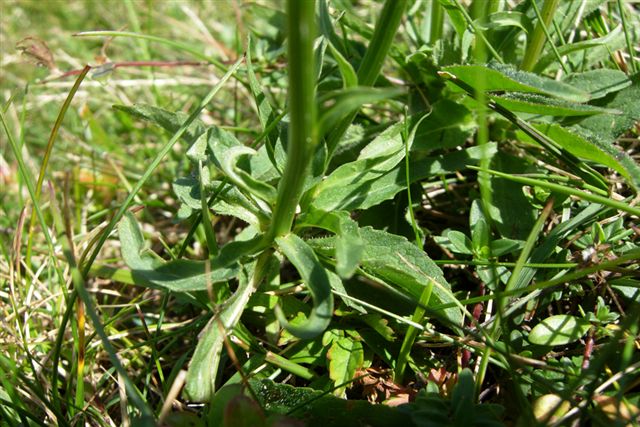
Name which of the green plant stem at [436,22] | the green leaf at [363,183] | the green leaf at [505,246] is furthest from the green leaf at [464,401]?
the green plant stem at [436,22]

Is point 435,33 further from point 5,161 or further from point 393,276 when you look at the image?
point 5,161

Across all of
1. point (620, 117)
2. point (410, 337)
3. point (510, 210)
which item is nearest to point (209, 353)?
point (410, 337)

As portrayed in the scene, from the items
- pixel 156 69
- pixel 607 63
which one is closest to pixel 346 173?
pixel 607 63

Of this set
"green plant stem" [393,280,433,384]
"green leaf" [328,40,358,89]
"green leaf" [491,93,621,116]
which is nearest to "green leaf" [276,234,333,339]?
"green plant stem" [393,280,433,384]

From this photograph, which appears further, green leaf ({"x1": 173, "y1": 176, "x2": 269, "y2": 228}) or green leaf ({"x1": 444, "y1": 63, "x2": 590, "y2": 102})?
green leaf ({"x1": 173, "y1": 176, "x2": 269, "y2": 228})

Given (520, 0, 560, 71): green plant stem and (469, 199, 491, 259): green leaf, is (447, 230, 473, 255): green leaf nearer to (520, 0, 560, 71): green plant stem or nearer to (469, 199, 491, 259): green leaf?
(469, 199, 491, 259): green leaf

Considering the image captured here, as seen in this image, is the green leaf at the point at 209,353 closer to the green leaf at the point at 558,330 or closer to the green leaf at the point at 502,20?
the green leaf at the point at 558,330
